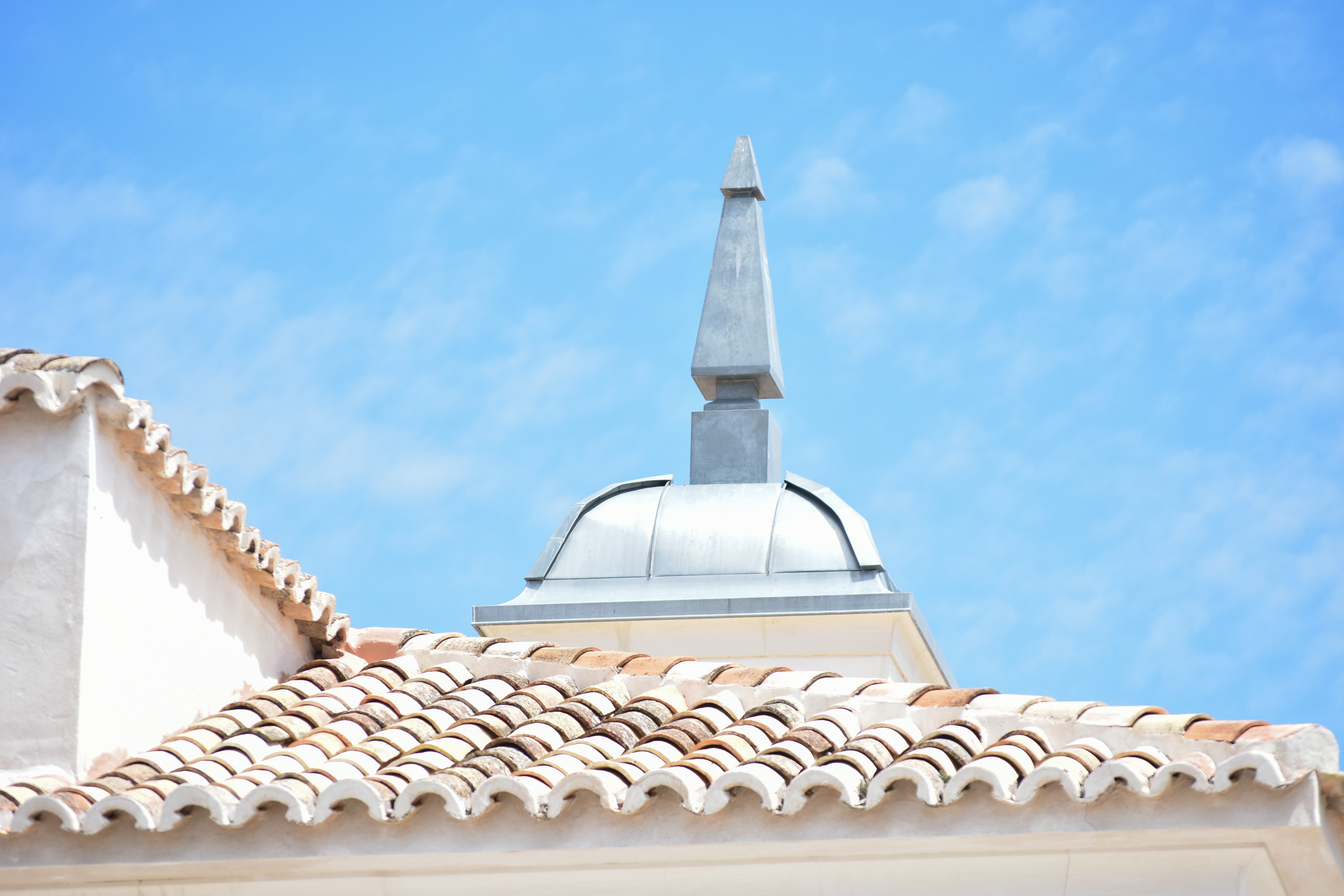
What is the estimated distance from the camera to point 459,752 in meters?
7.32

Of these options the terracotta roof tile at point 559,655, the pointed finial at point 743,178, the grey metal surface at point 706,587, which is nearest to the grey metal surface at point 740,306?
the pointed finial at point 743,178

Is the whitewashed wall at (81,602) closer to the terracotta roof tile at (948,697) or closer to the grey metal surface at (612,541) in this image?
the terracotta roof tile at (948,697)

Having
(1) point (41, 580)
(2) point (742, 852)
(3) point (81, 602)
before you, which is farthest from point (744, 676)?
(1) point (41, 580)

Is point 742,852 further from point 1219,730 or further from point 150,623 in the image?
point 150,623

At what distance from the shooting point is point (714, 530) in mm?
14070

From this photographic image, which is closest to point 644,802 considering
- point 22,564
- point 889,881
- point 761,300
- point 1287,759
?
point 889,881

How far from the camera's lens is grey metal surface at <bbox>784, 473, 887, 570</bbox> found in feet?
43.9

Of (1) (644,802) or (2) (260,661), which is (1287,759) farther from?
(2) (260,661)

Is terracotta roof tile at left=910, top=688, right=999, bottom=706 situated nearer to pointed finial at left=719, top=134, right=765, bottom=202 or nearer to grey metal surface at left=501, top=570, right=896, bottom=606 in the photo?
grey metal surface at left=501, top=570, right=896, bottom=606

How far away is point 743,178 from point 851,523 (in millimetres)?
4434

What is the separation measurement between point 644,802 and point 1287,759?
227 centimetres

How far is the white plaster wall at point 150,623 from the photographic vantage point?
7.70 metres

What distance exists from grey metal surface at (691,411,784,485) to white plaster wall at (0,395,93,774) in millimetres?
7614

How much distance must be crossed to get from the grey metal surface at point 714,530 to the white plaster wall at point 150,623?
207 inches
